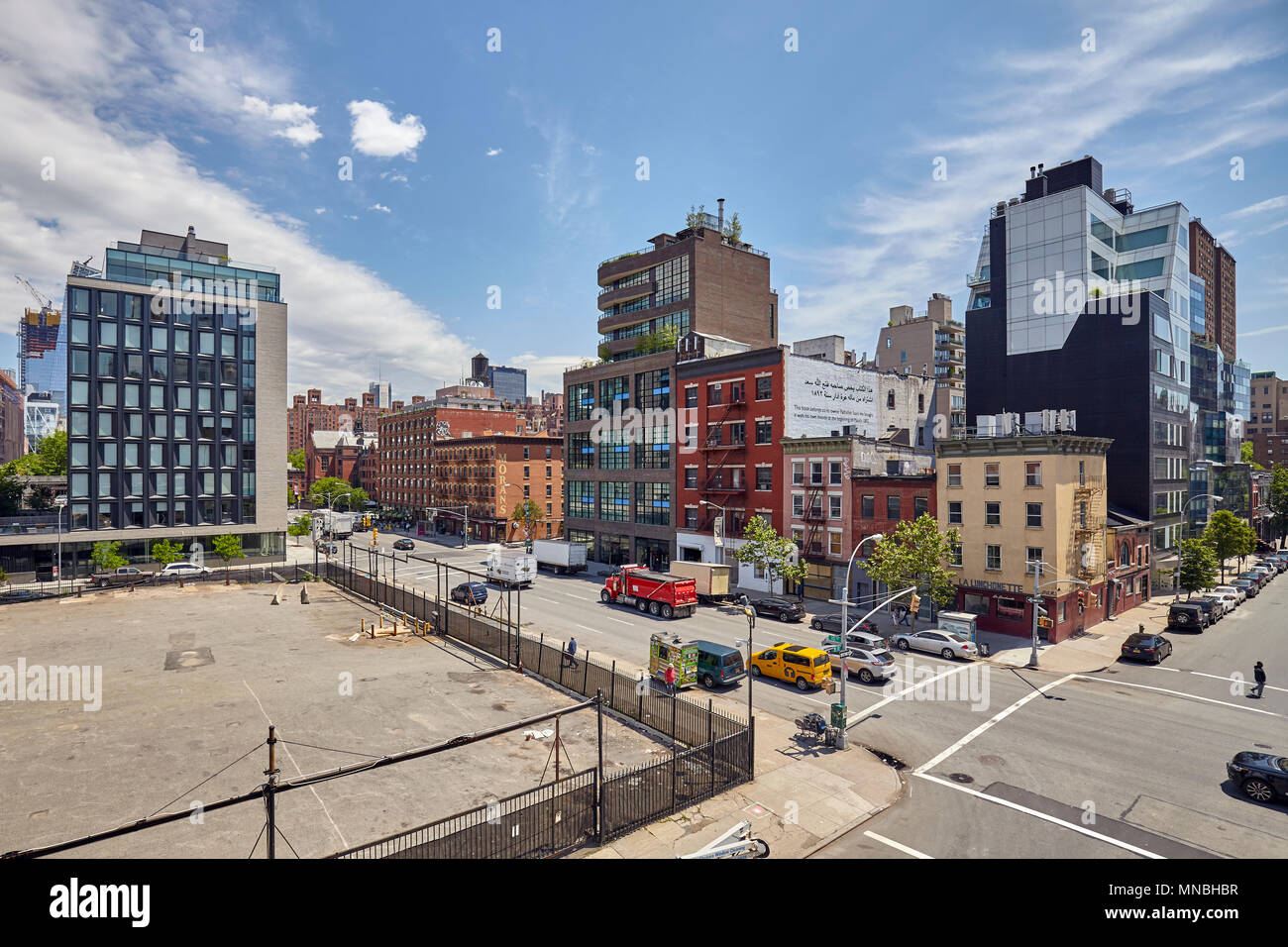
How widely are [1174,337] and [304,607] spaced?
251 ft

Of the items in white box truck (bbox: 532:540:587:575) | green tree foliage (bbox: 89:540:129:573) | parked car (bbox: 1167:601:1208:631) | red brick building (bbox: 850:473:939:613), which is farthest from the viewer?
white box truck (bbox: 532:540:587:575)

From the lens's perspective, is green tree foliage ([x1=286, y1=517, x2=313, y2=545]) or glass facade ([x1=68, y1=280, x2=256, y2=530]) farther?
green tree foliage ([x1=286, y1=517, x2=313, y2=545])

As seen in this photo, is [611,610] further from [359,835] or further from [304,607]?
[359,835]

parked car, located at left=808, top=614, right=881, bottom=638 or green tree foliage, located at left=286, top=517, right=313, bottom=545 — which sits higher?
green tree foliage, located at left=286, top=517, right=313, bottom=545

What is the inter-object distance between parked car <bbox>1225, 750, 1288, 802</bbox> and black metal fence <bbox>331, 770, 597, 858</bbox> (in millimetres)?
19345

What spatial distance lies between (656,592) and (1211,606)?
39.3m

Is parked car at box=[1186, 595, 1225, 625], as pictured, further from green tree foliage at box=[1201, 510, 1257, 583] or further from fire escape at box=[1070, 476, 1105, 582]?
green tree foliage at box=[1201, 510, 1257, 583]

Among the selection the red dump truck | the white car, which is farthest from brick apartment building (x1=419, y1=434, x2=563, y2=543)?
the white car

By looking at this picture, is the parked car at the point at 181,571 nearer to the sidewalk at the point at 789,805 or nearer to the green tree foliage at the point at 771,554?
the green tree foliage at the point at 771,554

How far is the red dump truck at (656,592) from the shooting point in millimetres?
45531

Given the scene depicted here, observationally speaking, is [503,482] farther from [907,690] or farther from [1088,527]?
[907,690]

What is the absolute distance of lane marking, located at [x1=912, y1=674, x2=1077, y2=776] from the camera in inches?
874

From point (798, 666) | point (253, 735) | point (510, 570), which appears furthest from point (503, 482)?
point (253, 735)

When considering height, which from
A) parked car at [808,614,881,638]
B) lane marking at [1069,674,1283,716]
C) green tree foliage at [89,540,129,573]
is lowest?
lane marking at [1069,674,1283,716]
